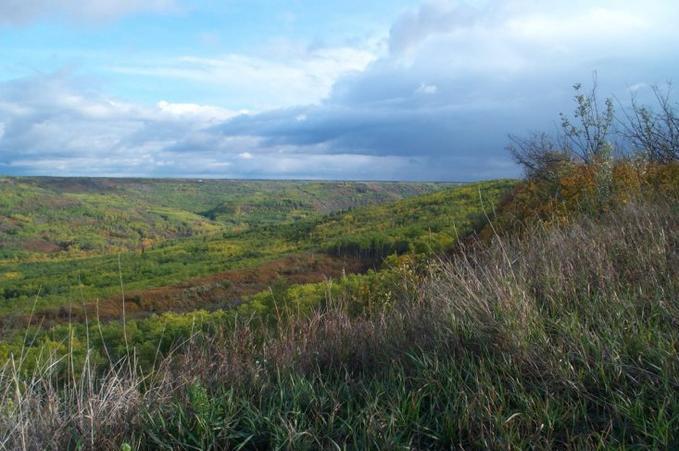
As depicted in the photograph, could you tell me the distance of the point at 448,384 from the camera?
3.46 meters

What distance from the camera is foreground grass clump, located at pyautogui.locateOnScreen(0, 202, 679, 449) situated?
3.14 metres

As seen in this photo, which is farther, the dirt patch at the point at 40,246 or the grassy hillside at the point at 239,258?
the dirt patch at the point at 40,246

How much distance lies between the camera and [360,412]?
11.1 ft

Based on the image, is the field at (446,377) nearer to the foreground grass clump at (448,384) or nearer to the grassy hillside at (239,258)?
the foreground grass clump at (448,384)

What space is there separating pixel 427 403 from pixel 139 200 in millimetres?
202347

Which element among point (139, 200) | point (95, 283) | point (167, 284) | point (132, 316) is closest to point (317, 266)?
point (167, 284)

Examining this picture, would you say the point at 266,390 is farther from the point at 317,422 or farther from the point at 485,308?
the point at 485,308

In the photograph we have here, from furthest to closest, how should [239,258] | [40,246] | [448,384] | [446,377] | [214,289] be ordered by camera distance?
[40,246], [239,258], [214,289], [446,377], [448,384]

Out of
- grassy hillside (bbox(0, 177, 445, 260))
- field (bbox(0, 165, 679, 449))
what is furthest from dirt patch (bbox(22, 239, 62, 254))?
field (bbox(0, 165, 679, 449))

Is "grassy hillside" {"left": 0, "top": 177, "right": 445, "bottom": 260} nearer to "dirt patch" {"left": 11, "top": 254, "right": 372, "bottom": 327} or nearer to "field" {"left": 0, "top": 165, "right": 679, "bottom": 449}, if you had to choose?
"dirt patch" {"left": 11, "top": 254, "right": 372, "bottom": 327}

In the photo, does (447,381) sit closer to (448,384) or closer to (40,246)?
(448,384)

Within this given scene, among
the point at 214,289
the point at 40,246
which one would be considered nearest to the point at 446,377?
the point at 214,289

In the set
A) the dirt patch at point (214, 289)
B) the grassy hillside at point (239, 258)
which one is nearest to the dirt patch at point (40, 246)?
the grassy hillside at point (239, 258)

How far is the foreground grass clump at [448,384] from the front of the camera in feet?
10.3
